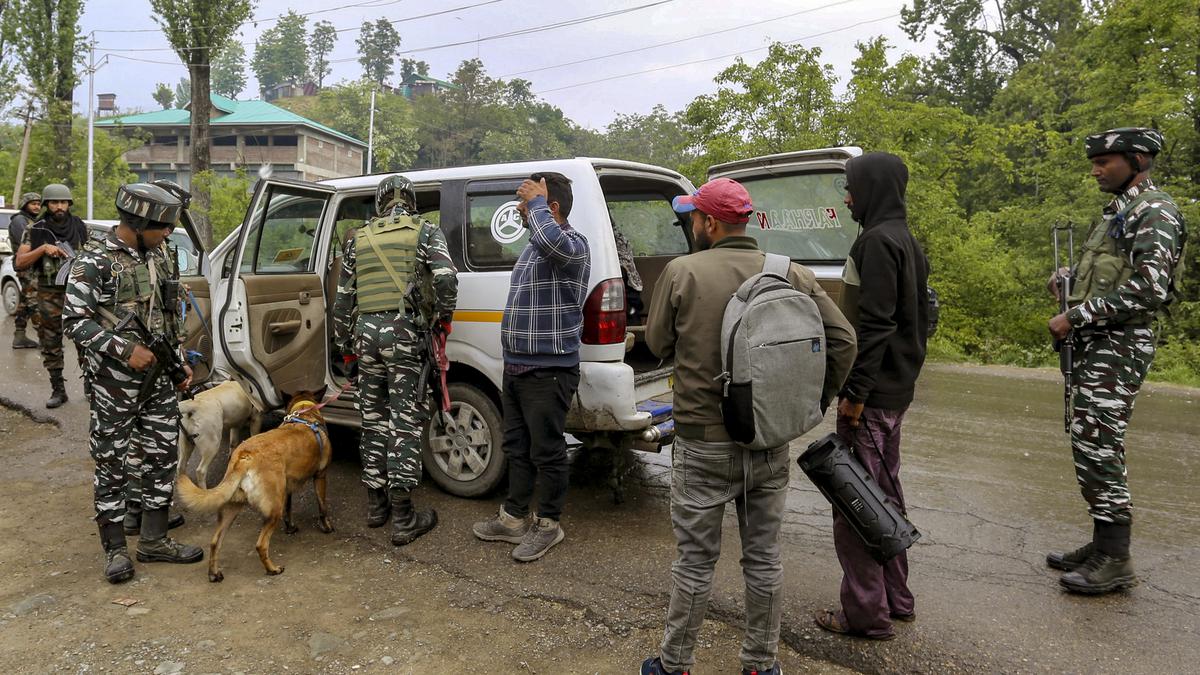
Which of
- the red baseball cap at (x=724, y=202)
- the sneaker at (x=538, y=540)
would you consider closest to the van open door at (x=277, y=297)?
the sneaker at (x=538, y=540)

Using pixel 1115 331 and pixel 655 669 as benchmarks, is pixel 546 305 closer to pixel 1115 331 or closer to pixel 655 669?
pixel 655 669

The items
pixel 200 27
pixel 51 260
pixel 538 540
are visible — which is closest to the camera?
pixel 538 540

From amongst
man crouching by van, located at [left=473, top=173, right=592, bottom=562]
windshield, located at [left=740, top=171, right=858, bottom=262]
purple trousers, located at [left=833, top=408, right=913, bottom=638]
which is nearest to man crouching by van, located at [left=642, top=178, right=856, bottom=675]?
purple trousers, located at [left=833, top=408, right=913, bottom=638]

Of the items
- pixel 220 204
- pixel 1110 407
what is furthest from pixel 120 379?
pixel 220 204

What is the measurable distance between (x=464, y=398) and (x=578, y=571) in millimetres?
1388

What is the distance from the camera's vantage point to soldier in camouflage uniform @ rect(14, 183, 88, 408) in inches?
277

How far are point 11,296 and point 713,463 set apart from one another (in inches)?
587

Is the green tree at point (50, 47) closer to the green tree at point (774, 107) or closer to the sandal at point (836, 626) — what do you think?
the green tree at point (774, 107)

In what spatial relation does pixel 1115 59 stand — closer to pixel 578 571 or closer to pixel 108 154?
pixel 578 571

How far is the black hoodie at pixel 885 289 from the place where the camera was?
2.99 metres

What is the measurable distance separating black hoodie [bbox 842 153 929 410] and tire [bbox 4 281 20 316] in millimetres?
14577

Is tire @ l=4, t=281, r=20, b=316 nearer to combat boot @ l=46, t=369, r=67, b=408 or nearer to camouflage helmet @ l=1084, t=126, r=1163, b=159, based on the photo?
combat boot @ l=46, t=369, r=67, b=408

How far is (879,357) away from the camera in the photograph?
3002 mm

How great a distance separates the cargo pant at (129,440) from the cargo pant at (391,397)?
1.01 m
